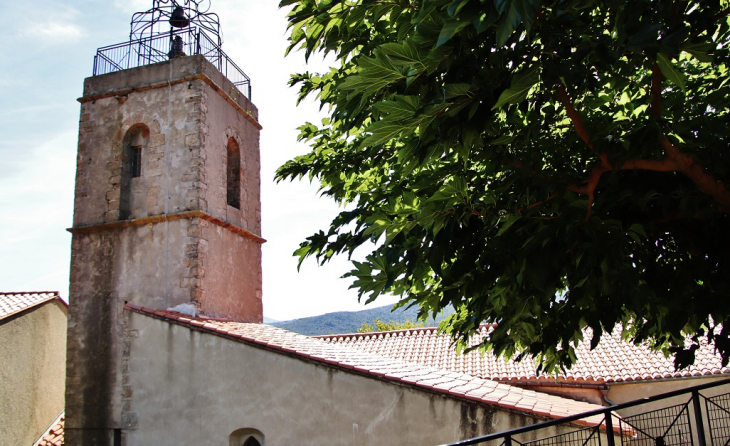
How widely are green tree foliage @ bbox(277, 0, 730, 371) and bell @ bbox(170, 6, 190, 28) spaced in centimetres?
1137

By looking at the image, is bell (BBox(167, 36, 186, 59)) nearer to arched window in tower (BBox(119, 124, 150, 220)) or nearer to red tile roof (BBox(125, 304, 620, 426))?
arched window in tower (BBox(119, 124, 150, 220))

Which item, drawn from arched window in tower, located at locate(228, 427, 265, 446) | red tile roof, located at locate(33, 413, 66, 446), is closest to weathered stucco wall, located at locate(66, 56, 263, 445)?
arched window in tower, located at locate(228, 427, 265, 446)

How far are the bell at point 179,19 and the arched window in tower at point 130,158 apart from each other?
9.12 feet

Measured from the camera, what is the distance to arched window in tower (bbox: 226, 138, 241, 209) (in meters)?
15.2

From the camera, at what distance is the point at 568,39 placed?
2.95 m

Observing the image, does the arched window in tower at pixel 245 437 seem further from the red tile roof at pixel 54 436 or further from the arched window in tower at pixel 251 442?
the red tile roof at pixel 54 436

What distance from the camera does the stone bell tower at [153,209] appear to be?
499 inches

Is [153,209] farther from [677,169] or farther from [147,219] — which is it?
[677,169]

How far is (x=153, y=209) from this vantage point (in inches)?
533

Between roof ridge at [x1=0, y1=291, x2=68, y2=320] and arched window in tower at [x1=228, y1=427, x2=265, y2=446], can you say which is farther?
roof ridge at [x1=0, y1=291, x2=68, y2=320]

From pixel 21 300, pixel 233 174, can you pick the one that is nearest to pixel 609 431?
pixel 233 174

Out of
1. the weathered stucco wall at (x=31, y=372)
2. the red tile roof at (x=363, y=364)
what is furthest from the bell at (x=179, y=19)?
the weathered stucco wall at (x=31, y=372)

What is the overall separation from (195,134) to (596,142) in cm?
1135

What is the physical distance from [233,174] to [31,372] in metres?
8.22
